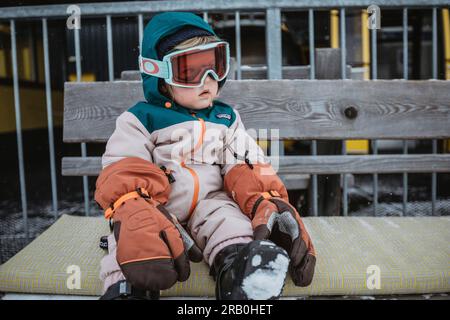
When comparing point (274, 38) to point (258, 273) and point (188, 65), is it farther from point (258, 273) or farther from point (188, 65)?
point (258, 273)

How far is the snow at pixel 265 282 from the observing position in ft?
3.65

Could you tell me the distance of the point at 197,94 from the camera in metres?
1.62

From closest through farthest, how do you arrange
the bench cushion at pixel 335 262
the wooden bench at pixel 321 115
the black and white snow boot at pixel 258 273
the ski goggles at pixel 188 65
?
the black and white snow boot at pixel 258 273, the bench cushion at pixel 335 262, the ski goggles at pixel 188 65, the wooden bench at pixel 321 115

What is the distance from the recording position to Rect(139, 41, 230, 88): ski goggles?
5.04 ft

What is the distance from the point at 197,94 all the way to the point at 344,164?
0.89 meters

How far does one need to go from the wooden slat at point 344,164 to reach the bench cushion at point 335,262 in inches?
13.3

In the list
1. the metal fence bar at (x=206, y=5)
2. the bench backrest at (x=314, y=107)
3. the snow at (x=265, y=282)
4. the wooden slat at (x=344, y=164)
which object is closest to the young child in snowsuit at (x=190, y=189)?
the snow at (x=265, y=282)

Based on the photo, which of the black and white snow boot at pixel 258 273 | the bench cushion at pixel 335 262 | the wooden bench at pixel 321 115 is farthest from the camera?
the wooden bench at pixel 321 115

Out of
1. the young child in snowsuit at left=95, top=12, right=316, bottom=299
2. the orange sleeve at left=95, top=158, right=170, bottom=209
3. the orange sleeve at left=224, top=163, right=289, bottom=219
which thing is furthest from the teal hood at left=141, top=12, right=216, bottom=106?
the orange sleeve at left=224, top=163, right=289, bottom=219

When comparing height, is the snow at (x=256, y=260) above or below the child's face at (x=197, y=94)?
below

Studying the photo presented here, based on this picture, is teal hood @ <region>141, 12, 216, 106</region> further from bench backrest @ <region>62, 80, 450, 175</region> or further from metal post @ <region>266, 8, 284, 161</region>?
metal post @ <region>266, 8, 284, 161</region>

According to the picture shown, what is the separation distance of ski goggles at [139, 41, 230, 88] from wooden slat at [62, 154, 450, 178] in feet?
2.30

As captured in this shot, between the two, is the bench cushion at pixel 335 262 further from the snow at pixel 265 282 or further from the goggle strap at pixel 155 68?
the goggle strap at pixel 155 68
